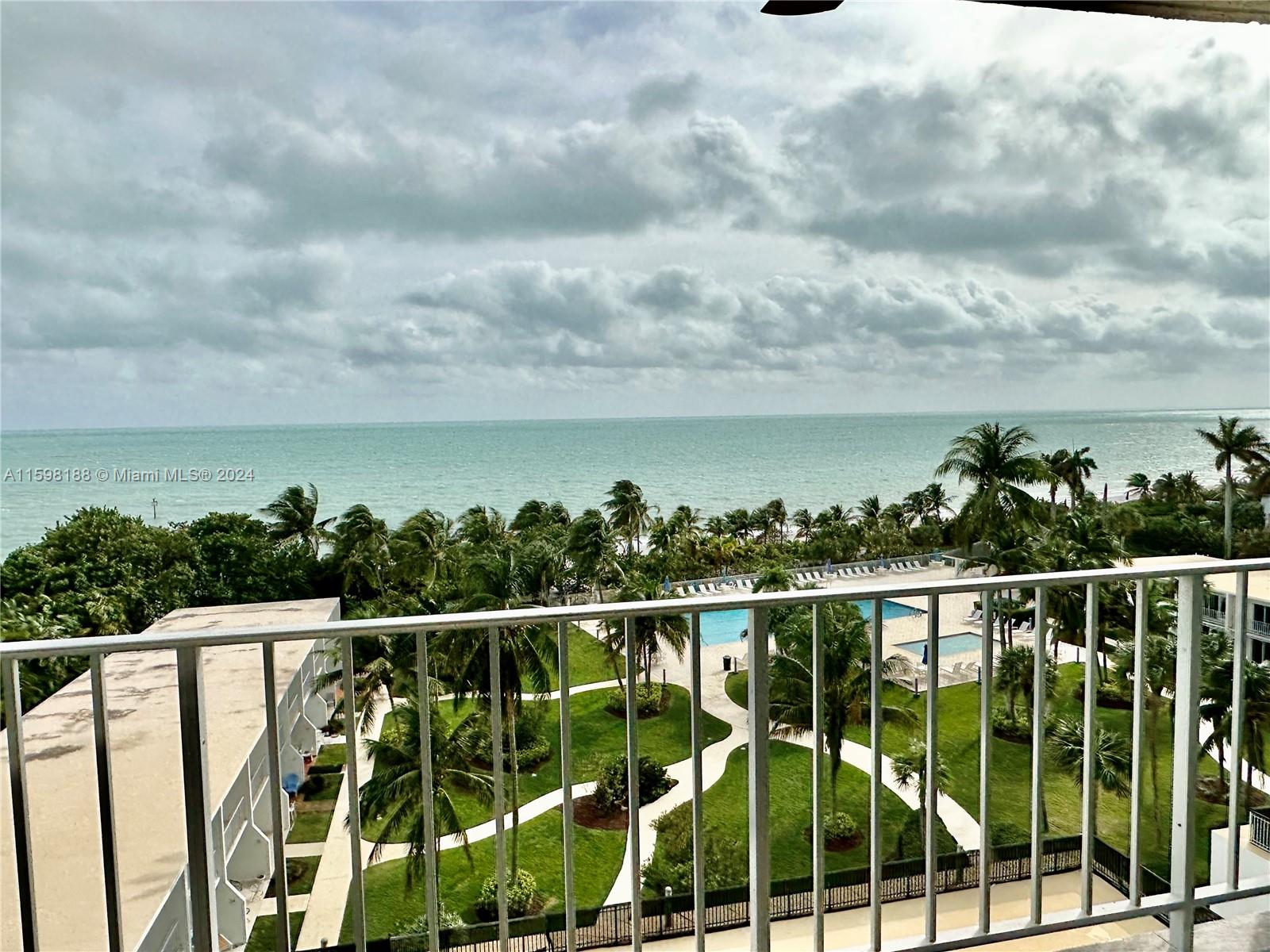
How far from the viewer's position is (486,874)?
1894 cm

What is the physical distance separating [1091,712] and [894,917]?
14620mm

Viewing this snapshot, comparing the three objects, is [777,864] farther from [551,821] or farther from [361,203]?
[361,203]

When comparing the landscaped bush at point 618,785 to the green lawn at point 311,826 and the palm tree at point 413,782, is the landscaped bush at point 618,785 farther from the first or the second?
the green lawn at point 311,826

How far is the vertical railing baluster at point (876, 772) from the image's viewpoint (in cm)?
156

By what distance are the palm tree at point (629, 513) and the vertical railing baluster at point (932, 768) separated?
117 feet

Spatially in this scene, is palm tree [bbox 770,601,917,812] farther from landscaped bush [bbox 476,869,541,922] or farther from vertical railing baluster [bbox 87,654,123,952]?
vertical railing baluster [bbox 87,654,123,952]

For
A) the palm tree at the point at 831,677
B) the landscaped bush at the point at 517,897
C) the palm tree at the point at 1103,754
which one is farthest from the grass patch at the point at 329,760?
the palm tree at the point at 1103,754

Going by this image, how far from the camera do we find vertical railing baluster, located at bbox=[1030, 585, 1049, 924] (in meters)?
A: 1.62

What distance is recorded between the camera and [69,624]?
29.2 meters

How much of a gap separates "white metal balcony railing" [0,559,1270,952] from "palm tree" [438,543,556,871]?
34.6 ft

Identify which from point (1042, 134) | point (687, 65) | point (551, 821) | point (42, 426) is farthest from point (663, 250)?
point (551, 821)

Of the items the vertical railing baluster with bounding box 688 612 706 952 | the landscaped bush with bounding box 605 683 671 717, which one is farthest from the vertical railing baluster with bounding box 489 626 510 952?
the landscaped bush with bounding box 605 683 671 717

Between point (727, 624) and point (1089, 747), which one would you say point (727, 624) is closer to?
point (727, 624)

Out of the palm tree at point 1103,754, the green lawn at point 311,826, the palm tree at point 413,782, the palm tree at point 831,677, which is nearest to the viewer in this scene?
the palm tree at point 413,782
